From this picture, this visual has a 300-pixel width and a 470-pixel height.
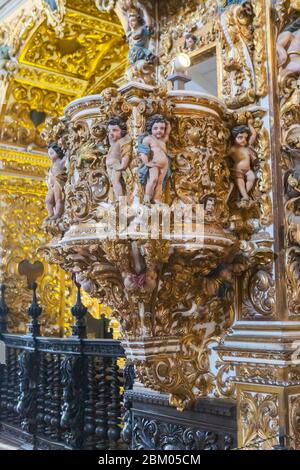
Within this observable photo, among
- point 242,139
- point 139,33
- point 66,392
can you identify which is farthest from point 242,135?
point 66,392

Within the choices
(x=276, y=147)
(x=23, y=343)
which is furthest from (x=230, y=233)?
(x=23, y=343)

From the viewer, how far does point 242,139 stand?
4180 mm

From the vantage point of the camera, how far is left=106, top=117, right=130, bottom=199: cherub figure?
12.5 ft

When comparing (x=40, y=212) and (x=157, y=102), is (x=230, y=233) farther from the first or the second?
(x=40, y=212)

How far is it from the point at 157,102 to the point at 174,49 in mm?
1437

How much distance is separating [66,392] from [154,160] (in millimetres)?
2855

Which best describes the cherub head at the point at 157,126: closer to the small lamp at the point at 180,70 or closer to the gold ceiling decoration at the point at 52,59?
the small lamp at the point at 180,70

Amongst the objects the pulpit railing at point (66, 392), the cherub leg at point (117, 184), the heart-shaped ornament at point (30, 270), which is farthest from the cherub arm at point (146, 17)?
the heart-shaped ornament at point (30, 270)

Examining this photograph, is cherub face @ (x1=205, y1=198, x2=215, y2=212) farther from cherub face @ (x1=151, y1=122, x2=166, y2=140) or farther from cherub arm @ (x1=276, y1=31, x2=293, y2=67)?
cherub arm @ (x1=276, y1=31, x2=293, y2=67)

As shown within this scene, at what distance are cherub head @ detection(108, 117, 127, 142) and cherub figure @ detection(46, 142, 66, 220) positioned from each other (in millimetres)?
616

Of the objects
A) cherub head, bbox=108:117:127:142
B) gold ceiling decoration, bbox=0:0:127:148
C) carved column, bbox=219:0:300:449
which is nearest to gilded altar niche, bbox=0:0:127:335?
gold ceiling decoration, bbox=0:0:127:148

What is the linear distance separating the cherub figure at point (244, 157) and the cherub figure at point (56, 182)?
1236 mm

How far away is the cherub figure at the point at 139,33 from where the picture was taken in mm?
5184

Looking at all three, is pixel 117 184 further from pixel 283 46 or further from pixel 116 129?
pixel 283 46
